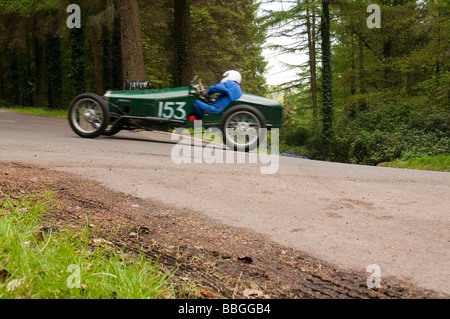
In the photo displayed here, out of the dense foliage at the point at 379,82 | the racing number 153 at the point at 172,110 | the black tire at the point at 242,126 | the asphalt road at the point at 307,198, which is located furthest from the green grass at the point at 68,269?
the dense foliage at the point at 379,82

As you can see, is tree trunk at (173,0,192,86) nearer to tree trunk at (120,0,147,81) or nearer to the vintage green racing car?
tree trunk at (120,0,147,81)

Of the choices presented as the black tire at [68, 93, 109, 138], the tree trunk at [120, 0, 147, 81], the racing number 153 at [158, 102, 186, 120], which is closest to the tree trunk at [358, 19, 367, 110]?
the tree trunk at [120, 0, 147, 81]

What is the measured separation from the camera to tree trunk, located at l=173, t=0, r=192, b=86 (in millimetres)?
16531

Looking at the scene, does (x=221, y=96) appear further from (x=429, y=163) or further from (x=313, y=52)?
(x=313, y=52)

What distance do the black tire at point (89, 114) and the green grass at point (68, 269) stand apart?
17.0ft

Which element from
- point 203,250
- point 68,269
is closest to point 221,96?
point 203,250

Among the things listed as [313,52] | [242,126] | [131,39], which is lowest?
[242,126]

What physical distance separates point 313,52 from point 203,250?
25364 mm

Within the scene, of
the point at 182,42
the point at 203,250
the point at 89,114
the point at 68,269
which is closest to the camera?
the point at 68,269

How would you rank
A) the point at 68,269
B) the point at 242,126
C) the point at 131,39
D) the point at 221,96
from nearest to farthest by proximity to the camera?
1. the point at 68,269
2. the point at 242,126
3. the point at 221,96
4. the point at 131,39

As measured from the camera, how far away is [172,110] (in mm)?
7863

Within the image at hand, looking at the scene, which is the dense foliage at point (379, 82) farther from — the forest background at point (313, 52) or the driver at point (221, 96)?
the driver at point (221, 96)

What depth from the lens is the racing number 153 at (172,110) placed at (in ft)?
25.7

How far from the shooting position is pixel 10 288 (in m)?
2.10
